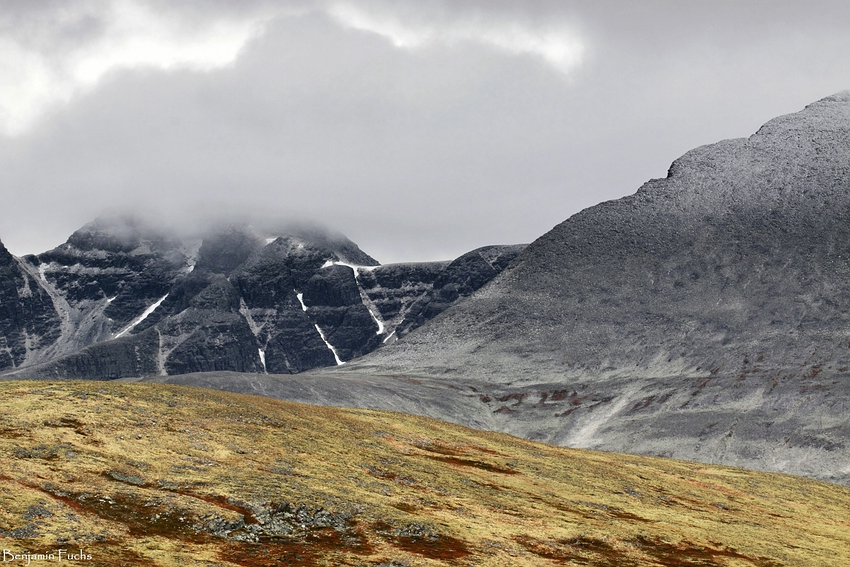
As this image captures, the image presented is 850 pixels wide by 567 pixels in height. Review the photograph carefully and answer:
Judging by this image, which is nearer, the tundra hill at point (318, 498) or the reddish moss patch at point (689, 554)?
the tundra hill at point (318, 498)

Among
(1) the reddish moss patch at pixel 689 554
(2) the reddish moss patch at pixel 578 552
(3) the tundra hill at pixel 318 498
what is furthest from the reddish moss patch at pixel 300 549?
(1) the reddish moss patch at pixel 689 554

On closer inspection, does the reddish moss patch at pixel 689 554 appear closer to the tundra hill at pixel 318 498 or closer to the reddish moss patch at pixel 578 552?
the tundra hill at pixel 318 498

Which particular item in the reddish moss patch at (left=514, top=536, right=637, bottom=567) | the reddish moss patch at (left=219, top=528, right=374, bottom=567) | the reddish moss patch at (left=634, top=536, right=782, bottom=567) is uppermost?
the reddish moss patch at (left=219, top=528, right=374, bottom=567)

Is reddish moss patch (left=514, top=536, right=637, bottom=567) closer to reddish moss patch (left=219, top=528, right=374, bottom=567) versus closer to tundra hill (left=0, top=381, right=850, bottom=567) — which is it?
tundra hill (left=0, top=381, right=850, bottom=567)

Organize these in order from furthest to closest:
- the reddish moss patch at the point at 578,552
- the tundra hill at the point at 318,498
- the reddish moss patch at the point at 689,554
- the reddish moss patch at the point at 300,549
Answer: the reddish moss patch at the point at 689,554 → the reddish moss patch at the point at 578,552 → the tundra hill at the point at 318,498 → the reddish moss patch at the point at 300,549

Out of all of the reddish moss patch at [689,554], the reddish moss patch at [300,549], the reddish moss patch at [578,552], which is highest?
the reddish moss patch at [300,549]

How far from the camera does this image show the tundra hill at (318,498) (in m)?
51.2

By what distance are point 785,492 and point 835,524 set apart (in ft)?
53.3

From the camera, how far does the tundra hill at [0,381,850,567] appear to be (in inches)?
2014

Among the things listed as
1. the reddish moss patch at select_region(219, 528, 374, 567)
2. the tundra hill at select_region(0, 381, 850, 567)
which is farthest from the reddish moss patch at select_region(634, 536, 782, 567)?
the reddish moss patch at select_region(219, 528, 374, 567)

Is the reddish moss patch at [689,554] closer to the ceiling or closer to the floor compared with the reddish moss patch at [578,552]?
closer to the floor

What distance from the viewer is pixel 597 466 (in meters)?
104

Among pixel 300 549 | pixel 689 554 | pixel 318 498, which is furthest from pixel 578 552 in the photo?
pixel 300 549

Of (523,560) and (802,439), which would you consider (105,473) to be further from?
(802,439)
